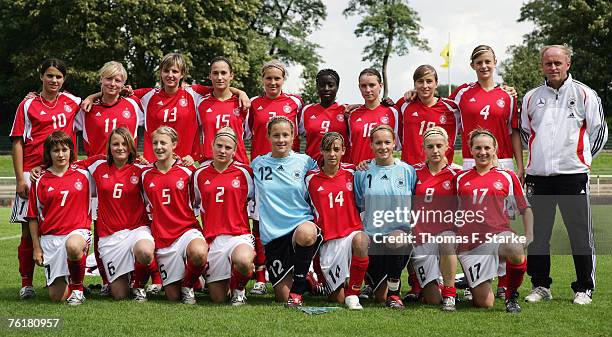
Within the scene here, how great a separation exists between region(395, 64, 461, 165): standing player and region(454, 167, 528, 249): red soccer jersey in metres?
0.60

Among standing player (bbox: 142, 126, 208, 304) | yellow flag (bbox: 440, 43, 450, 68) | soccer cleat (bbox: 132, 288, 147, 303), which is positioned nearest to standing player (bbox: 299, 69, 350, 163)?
standing player (bbox: 142, 126, 208, 304)

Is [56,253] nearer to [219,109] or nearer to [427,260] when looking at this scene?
[219,109]

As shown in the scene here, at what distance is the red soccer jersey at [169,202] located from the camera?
606 centimetres

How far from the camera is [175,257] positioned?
6.00 metres

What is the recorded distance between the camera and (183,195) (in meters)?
6.10

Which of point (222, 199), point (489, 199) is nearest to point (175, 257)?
point (222, 199)

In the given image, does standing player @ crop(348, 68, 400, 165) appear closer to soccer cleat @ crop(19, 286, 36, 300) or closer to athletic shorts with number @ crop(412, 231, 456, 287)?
athletic shorts with number @ crop(412, 231, 456, 287)

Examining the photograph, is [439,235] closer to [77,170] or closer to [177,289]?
[177,289]

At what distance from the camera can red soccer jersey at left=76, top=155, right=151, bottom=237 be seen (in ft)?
20.2

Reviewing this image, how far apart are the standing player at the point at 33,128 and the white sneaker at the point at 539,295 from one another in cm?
410

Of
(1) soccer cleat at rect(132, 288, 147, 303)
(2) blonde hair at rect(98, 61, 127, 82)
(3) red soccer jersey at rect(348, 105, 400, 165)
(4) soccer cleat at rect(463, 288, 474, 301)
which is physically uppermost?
(2) blonde hair at rect(98, 61, 127, 82)

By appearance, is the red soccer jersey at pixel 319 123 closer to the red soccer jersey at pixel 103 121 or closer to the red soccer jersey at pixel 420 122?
the red soccer jersey at pixel 420 122

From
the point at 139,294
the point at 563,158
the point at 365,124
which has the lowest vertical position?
the point at 139,294

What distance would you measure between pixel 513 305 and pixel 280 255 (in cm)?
181
